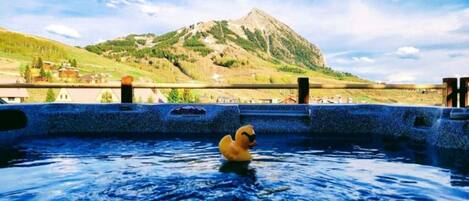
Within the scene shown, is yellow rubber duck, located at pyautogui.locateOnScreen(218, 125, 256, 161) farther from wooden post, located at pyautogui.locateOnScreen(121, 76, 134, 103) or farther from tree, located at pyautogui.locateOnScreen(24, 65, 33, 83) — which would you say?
tree, located at pyautogui.locateOnScreen(24, 65, 33, 83)

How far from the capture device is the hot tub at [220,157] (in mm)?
2617

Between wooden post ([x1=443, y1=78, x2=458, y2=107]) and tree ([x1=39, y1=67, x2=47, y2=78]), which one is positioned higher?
tree ([x1=39, y1=67, x2=47, y2=78])

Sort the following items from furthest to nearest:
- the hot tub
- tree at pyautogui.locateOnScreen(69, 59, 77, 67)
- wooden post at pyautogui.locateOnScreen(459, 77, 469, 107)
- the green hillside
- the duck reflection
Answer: tree at pyautogui.locateOnScreen(69, 59, 77, 67)
the green hillside
wooden post at pyautogui.locateOnScreen(459, 77, 469, 107)
the duck reflection
the hot tub

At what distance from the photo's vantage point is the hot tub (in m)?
2.62

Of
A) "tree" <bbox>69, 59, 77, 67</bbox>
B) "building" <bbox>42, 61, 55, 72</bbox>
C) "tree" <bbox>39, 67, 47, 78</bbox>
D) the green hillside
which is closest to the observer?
"tree" <bbox>39, 67, 47, 78</bbox>

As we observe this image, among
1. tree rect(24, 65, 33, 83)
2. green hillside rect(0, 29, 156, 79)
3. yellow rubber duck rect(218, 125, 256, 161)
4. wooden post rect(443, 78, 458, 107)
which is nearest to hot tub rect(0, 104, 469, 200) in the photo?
yellow rubber duck rect(218, 125, 256, 161)

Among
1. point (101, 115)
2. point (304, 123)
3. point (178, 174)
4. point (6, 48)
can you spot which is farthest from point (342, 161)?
point (6, 48)

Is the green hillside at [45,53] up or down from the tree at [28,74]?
up

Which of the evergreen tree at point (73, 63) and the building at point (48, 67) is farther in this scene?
the evergreen tree at point (73, 63)

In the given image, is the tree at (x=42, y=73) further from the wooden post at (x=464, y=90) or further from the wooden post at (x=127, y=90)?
the wooden post at (x=464, y=90)

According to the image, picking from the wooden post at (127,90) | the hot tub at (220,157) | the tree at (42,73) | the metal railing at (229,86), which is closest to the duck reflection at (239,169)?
the hot tub at (220,157)

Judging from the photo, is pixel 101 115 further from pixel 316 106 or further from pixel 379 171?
pixel 379 171

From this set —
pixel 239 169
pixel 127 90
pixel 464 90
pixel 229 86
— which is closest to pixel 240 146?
pixel 239 169

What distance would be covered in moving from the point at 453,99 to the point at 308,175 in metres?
4.60
